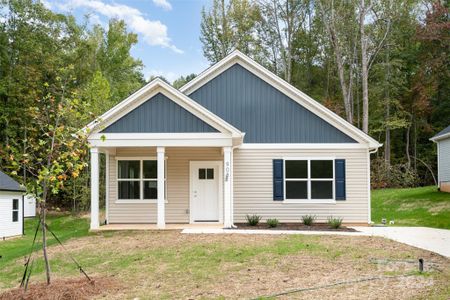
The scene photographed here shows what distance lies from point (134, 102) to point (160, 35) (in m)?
31.3

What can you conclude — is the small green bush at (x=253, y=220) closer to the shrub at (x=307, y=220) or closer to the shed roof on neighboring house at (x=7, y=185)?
the shrub at (x=307, y=220)

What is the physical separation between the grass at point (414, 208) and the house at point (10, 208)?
16958mm

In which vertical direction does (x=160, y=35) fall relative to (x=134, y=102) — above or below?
above

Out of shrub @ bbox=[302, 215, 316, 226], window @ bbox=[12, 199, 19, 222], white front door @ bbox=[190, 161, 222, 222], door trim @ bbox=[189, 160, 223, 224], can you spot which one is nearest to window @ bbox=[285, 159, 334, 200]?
shrub @ bbox=[302, 215, 316, 226]

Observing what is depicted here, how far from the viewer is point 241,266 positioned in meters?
8.49

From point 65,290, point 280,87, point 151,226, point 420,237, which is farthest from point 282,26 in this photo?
point 65,290

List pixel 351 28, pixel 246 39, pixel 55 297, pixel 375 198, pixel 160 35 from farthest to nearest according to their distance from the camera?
pixel 160 35
pixel 246 39
pixel 351 28
pixel 375 198
pixel 55 297

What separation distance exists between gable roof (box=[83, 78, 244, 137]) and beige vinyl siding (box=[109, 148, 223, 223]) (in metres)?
2.10

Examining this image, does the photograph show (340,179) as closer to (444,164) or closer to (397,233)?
(397,233)

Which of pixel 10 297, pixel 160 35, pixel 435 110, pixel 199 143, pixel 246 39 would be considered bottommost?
pixel 10 297

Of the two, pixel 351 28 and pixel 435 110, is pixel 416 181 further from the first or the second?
pixel 351 28

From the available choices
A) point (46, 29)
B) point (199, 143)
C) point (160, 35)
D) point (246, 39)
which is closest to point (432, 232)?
point (199, 143)

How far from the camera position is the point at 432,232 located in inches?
531

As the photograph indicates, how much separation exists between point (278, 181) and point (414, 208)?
26.5 feet
